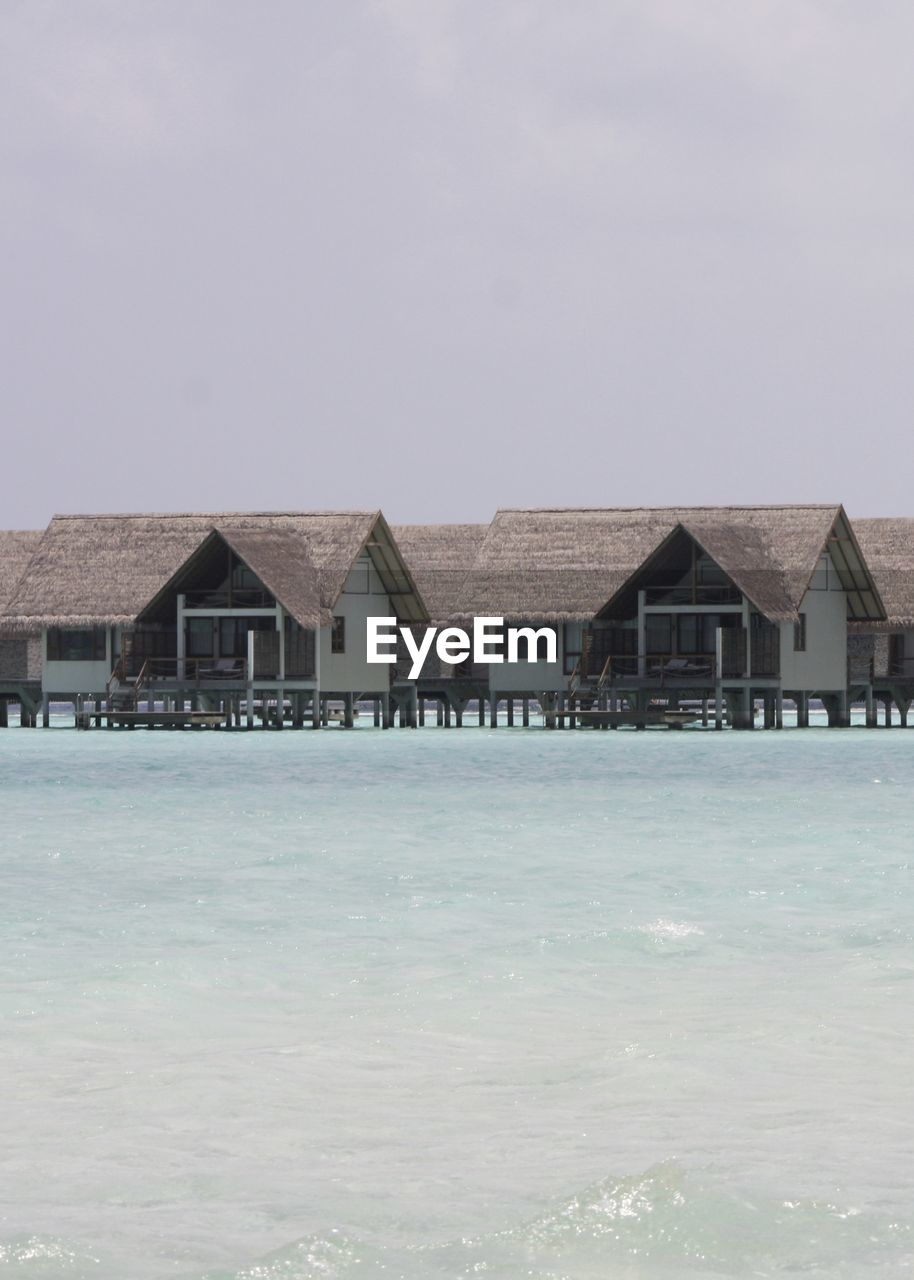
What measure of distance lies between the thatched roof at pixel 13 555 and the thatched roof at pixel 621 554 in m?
13.2

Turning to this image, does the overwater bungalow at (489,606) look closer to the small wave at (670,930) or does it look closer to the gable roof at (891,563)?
the gable roof at (891,563)

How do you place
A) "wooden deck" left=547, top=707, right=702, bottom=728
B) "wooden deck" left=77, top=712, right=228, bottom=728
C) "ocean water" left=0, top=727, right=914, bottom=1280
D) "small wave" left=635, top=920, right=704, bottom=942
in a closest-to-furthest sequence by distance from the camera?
"ocean water" left=0, top=727, right=914, bottom=1280, "small wave" left=635, top=920, right=704, bottom=942, "wooden deck" left=547, top=707, right=702, bottom=728, "wooden deck" left=77, top=712, right=228, bottom=728

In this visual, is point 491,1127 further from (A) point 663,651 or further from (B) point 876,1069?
(A) point 663,651

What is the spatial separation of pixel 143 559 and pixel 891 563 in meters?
20.5

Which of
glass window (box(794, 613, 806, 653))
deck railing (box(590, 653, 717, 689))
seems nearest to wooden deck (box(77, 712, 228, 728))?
deck railing (box(590, 653, 717, 689))

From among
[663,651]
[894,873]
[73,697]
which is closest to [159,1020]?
[894,873]

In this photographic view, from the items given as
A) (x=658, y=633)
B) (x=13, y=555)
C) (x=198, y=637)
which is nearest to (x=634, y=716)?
(x=658, y=633)

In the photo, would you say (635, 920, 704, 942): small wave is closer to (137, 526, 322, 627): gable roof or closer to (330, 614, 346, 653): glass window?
(137, 526, 322, 627): gable roof

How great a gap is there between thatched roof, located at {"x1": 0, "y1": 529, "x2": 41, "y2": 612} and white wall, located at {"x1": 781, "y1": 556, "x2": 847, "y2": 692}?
2144 centimetres

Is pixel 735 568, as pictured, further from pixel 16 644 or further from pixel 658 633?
pixel 16 644

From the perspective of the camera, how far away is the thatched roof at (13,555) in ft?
186

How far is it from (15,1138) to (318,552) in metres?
45.4

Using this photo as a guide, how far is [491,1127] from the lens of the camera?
743 centimetres

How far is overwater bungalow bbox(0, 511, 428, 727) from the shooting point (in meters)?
49.8
